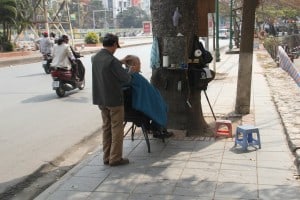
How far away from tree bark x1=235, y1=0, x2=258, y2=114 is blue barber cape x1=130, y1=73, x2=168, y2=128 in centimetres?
266

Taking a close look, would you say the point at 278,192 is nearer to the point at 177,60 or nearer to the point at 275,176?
the point at 275,176

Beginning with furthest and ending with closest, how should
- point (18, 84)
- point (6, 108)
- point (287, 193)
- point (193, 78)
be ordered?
1. point (18, 84)
2. point (6, 108)
3. point (193, 78)
4. point (287, 193)

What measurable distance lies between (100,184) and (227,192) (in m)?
1.38

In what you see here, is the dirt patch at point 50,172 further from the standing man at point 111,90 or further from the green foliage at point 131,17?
the green foliage at point 131,17

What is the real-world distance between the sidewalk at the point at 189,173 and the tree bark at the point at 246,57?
127cm

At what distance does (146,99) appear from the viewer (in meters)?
6.27

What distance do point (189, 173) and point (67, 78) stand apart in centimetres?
783

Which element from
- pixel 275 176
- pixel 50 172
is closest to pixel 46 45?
pixel 50 172

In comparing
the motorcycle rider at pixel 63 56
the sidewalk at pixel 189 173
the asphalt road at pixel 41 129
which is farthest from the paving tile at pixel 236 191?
the motorcycle rider at pixel 63 56

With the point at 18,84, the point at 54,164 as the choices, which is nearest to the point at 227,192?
the point at 54,164

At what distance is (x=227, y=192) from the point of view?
4.78 meters

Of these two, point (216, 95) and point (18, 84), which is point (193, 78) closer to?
point (216, 95)

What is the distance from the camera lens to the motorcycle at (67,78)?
12.4 meters

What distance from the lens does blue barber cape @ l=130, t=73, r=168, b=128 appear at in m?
6.19
